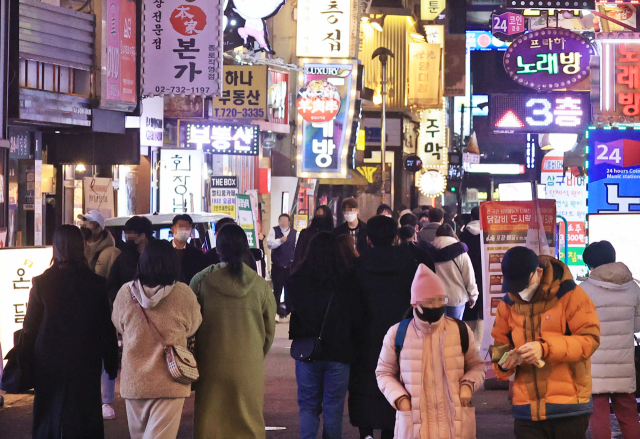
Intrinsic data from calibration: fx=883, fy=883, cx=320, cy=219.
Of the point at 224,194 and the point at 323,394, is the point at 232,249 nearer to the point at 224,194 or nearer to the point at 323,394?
the point at 323,394

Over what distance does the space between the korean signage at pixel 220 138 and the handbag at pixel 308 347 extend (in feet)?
46.3

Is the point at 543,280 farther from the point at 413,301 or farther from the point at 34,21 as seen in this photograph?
the point at 34,21

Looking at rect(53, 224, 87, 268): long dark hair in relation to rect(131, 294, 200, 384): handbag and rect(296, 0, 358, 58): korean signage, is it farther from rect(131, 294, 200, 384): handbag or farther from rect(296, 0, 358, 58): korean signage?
rect(296, 0, 358, 58): korean signage

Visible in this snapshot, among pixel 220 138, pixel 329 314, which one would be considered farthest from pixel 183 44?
pixel 329 314

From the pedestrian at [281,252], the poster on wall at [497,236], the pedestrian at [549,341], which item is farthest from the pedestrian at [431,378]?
the pedestrian at [281,252]

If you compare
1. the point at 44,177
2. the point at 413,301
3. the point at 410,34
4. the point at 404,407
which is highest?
the point at 410,34

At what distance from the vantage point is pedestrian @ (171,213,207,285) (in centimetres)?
955

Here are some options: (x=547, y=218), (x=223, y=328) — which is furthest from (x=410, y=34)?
(x=223, y=328)

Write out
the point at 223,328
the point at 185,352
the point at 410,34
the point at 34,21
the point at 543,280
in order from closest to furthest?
the point at 543,280 < the point at 185,352 < the point at 223,328 < the point at 34,21 < the point at 410,34

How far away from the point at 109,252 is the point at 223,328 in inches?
157

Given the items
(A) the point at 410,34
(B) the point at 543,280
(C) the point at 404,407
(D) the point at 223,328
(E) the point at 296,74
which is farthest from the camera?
(A) the point at 410,34

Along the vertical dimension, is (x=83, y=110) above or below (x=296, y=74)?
below

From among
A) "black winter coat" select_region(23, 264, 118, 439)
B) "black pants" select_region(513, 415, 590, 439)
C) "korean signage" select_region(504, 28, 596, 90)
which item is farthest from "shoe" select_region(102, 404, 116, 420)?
"korean signage" select_region(504, 28, 596, 90)

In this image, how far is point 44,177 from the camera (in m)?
15.9
